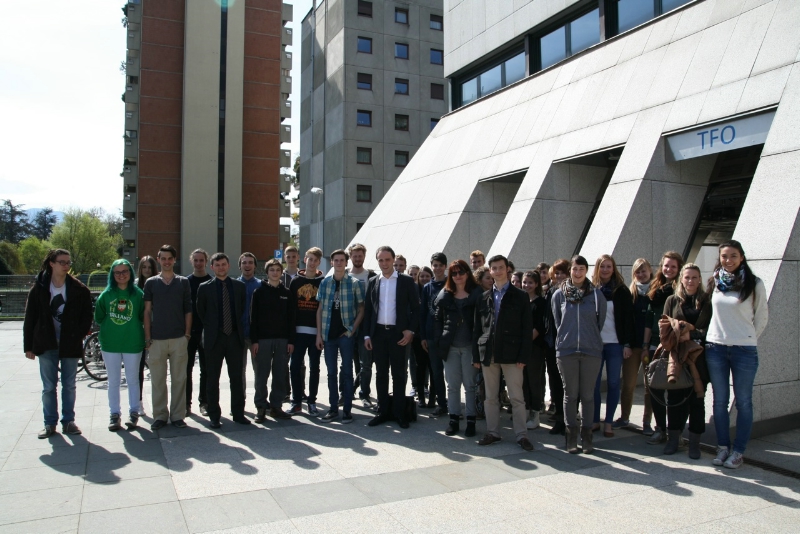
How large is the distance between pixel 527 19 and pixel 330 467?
1250cm

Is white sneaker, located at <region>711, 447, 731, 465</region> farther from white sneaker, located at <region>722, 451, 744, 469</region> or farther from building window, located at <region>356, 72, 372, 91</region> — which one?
building window, located at <region>356, 72, 372, 91</region>

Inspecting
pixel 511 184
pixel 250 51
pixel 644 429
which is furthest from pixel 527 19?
pixel 250 51

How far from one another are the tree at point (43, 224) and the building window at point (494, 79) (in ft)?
276

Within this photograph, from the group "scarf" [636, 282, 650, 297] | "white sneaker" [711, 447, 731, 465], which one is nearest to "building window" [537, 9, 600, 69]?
"scarf" [636, 282, 650, 297]

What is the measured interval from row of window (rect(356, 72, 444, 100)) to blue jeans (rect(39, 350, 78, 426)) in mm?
33644

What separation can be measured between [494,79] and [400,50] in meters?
24.8

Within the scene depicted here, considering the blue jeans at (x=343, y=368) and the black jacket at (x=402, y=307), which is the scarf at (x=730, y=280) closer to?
the black jacket at (x=402, y=307)

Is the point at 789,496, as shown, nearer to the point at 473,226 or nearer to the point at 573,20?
the point at 473,226

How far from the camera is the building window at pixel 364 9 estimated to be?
38.2 metres

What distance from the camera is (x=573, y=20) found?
13.7 metres

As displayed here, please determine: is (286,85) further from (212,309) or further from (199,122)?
(212,309)

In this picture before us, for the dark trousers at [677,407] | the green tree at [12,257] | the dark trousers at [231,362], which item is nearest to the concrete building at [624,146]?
the dark trousers at [677,407]

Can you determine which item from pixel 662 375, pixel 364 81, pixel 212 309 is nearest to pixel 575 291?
pixel 662 375

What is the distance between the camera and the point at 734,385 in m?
5.46
